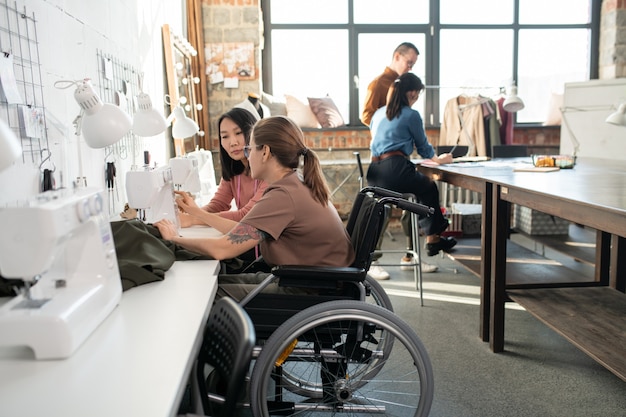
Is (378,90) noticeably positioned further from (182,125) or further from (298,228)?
(298,228)

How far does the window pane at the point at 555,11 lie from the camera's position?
20.4 ft

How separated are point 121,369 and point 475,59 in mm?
5959

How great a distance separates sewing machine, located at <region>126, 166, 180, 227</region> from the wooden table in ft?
4.71

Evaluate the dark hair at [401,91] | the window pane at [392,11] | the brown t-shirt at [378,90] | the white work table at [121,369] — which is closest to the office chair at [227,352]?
the white work table at [121,369]

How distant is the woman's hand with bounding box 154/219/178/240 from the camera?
1.81m

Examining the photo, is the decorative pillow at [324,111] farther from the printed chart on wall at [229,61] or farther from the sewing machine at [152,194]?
the sewing machine at [152,194]

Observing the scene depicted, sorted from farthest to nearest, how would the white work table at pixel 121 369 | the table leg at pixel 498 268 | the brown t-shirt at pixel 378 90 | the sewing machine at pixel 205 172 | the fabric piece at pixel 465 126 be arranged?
the fabric piece at pixel 465 126 < the brown t-shirt at pixel 378 90 < the sewing machine at pixel 205 172 < the table leg at pixel 498 268 < the white work table at pixel 121 369

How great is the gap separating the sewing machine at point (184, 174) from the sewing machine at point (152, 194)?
1.14ft

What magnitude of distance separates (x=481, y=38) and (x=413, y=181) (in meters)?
3.02

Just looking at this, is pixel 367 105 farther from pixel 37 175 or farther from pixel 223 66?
pixel 37 175

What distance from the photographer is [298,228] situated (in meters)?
1.86

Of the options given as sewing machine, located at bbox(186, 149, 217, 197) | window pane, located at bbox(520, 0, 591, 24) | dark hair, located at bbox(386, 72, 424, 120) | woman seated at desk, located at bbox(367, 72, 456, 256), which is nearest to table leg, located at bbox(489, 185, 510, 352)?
woman seated at desk, located at bbox(367, 72, 456, 256)

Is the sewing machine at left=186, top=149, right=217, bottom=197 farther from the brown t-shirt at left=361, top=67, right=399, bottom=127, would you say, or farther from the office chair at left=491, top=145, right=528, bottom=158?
the office chair at left=491, top=145, right=528, bottom=158

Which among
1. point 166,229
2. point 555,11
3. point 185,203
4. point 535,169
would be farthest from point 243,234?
point 555,11
